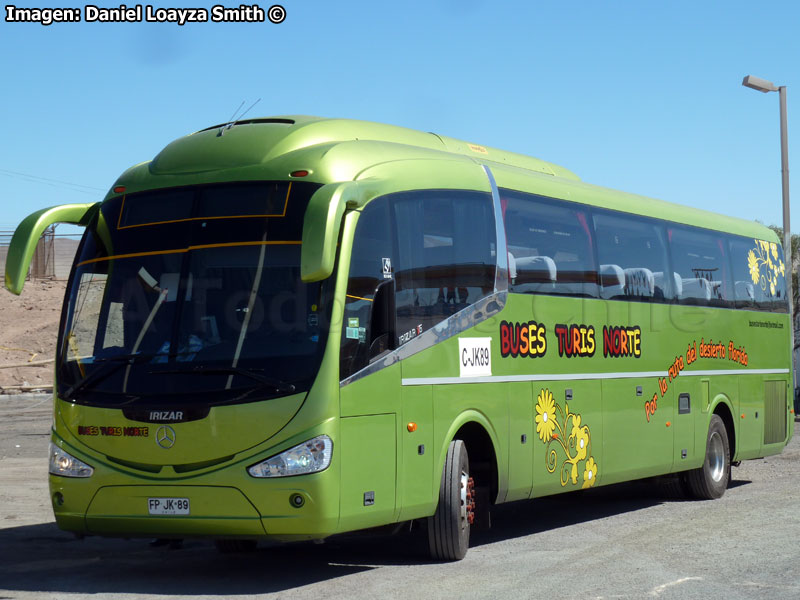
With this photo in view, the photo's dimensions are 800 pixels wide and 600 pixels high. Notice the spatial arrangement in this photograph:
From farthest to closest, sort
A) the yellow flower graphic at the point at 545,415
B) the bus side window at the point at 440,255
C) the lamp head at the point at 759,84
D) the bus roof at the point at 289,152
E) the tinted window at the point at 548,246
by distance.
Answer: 1. the lamp head at the point at 759,84
2. the yellow flower graphic at the point at 545,415
3. the tinted window at the point at 548,246
4. the bus side window at the point at 440,255
5. the bus roof at the point at 289,152

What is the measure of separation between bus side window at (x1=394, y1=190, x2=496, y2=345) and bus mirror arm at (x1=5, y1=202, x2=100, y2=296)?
2.68 meters

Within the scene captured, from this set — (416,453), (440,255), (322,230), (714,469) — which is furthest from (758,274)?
(322,230)

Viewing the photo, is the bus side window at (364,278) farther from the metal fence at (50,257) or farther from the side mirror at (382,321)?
the metal fence at (50,257)

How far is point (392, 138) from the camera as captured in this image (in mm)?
11539

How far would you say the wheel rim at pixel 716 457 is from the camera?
16516mm

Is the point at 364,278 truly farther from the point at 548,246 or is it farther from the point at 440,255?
the point at 548,246

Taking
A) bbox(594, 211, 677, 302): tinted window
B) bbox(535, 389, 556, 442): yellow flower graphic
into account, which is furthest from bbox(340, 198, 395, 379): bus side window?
bbox(594, 211, 677, 302): tinted window

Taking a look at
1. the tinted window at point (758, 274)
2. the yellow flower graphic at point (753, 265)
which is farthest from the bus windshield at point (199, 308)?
the yellow flower graphic at point (753, 265)

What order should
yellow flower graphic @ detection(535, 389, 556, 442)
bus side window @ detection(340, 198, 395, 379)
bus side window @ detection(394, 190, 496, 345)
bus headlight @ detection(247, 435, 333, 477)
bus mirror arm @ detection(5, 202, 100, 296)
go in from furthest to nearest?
yellow flower graphic @ detection(535, 389, 556, 442)
bus side window @ detection(394, 190, 496, 345)
bus mirror arm @ detection(5, 202, 100, 296)
bus side window @ detection(340, 198, 395, 379)
bus headlight @ detection(247, 435, 333, 477)

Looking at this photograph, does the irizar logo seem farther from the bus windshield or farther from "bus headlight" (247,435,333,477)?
"bus headlight" (247,435,333,477)

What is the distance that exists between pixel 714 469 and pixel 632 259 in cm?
367

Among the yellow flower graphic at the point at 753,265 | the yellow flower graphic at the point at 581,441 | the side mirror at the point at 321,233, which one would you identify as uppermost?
the yellow flower graphic at the point at 753,265

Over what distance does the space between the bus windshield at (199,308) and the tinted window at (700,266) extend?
25.6 feet

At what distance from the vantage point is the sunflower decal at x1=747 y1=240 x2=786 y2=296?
18.6 metres
